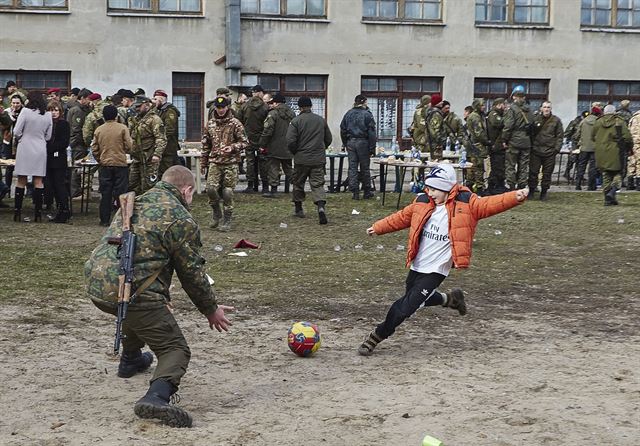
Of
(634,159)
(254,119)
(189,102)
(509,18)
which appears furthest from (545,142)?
(189,102)

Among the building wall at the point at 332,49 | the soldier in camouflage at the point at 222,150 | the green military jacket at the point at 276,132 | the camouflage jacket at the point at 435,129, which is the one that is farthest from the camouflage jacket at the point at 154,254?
the building wall at the point at 332,49

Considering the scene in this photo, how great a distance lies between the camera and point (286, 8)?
27891 millimetres

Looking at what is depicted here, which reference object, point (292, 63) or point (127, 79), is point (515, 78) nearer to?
point (292, 63)

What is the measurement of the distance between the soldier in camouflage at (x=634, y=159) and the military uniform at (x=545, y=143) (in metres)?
2.62

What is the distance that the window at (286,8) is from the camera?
1086 inches

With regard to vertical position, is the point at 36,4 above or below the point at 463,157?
above

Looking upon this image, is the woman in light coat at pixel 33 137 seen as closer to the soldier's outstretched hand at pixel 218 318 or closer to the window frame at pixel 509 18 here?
the soldier's outstretched hand at pixel 218 318

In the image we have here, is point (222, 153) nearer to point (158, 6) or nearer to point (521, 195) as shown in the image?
point (521, 195)

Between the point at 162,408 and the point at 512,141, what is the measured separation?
14998 mm

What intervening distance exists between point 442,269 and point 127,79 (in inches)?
759

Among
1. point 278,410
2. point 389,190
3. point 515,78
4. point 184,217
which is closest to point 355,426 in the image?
point 278,410

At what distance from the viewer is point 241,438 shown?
6301 mm

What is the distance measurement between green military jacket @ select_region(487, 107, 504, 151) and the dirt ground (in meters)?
11.0

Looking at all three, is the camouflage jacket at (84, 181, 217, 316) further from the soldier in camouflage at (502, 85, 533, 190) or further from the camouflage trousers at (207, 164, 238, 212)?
the soldier in camouflage at (502, 85, 533, 190)
